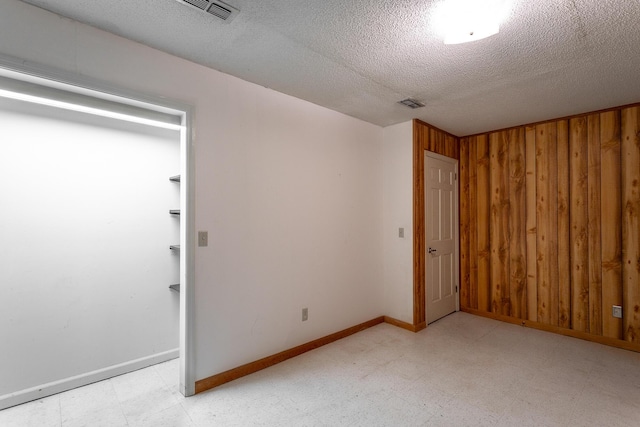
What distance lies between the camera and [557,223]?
3.49 m

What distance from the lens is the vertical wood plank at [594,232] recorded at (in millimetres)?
3203

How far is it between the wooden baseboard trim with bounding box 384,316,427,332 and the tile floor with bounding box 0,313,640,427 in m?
0.42

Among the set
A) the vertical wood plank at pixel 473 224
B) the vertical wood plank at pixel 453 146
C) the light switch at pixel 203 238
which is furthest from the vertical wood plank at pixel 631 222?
the light switch at pixel 203 238

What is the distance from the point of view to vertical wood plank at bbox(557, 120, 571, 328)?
340 centimetres

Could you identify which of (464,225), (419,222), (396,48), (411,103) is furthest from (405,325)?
(396,48)

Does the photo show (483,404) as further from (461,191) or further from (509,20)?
(461,191)

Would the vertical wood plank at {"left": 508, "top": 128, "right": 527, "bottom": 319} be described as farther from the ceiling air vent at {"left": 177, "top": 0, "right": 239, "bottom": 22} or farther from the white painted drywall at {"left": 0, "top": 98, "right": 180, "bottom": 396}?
the white painted drywall at {"left": 0, "top": 98, "right": 180, "bottom": 396}

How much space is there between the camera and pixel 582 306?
3.30 meters

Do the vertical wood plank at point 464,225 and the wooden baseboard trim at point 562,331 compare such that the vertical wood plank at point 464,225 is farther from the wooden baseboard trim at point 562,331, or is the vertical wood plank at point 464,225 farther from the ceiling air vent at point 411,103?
the ceiling air vent at point 411,103

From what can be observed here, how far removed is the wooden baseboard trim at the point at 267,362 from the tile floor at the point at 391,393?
6cm

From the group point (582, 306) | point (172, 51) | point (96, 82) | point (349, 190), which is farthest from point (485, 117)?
point (96, 82)

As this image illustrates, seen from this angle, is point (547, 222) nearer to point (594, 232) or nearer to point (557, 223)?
point (557, 223)

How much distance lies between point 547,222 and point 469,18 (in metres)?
2.91

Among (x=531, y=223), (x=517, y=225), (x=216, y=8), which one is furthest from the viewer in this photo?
(x=517, y=225)
